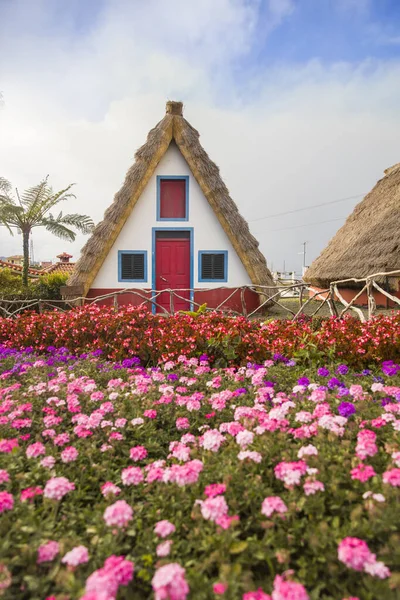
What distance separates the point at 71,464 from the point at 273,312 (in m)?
9.04

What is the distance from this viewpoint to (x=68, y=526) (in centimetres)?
171

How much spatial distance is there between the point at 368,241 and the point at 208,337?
27.4ft

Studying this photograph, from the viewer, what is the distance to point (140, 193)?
1077 cm

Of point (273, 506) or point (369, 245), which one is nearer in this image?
point (273, 506)

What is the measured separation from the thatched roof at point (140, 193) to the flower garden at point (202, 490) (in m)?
6.98

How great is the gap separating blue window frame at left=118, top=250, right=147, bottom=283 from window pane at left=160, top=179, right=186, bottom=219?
1178mm

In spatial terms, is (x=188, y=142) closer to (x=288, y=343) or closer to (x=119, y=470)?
(x=288, y=343)

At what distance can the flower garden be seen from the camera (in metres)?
1.35

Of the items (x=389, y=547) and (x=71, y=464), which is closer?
(x=389, y=547)

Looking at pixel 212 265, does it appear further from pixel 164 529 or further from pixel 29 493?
pixel 164 529

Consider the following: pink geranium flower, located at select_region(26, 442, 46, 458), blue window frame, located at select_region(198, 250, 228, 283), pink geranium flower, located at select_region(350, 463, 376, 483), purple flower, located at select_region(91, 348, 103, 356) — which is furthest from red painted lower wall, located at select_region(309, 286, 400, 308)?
pink geranium flower, located at select_region(26, 442, 46, 458)

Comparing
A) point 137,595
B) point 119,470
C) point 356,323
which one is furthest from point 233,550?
point 356,323

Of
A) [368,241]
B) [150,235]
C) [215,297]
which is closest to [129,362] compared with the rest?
[215,297]

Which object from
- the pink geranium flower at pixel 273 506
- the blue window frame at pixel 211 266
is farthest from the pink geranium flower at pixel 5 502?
the blue window frame at pixel 211 266
